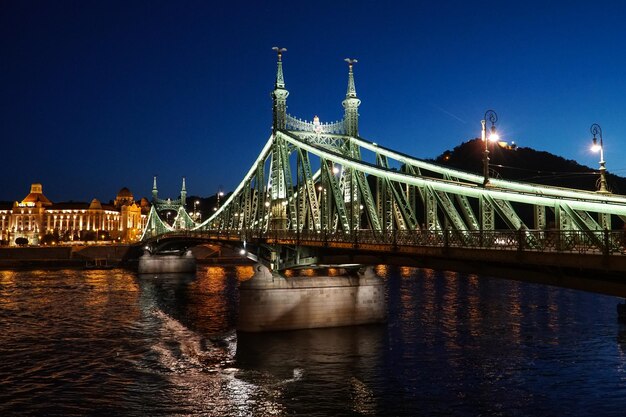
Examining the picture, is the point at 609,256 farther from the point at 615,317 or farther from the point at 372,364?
the point at 615,317

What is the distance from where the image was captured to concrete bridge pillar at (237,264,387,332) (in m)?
33.2

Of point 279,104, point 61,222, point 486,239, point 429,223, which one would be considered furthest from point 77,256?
point 486,239

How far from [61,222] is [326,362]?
550ft

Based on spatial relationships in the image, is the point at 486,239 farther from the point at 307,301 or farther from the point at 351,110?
the point at 351,110

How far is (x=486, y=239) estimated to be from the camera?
19828 mm

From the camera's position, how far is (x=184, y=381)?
79.1 ft

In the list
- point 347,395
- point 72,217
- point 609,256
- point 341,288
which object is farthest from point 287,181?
point 72,217

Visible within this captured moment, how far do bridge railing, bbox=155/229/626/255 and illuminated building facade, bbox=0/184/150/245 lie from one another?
482 feet

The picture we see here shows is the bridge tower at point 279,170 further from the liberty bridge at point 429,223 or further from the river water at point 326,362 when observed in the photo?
the river water at point 326,362

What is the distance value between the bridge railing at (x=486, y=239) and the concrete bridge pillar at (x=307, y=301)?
2.70 m

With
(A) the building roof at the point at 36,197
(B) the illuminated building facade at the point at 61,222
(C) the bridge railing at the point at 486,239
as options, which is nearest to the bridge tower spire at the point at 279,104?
(C) the bridge railing at the point at 486,239

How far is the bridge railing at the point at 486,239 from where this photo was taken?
15.3 m

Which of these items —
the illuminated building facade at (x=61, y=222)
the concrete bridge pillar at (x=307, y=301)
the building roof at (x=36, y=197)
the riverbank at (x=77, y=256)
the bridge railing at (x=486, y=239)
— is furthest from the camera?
the building roof at (x=36, y=197)

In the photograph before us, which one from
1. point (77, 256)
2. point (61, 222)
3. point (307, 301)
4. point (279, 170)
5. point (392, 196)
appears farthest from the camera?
point (61, 222)
